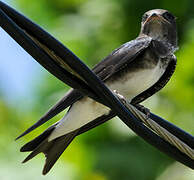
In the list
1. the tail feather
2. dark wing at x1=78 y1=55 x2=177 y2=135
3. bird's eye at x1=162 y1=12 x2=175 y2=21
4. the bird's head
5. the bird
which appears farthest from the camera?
bird's eye at x1=162 y1=12 x2=175 y2=21

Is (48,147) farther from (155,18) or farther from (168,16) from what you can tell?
(168,16)

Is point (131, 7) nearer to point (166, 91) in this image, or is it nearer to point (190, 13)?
point (190, 13)

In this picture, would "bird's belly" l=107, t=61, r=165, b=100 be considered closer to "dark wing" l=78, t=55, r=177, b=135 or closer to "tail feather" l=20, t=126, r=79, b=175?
"dark wing" l=78, t=55, r=177, b=135

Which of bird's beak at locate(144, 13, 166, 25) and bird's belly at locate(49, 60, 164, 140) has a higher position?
bird's belly at locate(49, 60, 164, 140)

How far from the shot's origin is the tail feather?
10.5ft

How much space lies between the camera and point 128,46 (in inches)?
145

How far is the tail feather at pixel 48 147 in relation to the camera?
126 inches

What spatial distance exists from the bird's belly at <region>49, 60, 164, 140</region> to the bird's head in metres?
0.48

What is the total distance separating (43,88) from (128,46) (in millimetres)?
1590

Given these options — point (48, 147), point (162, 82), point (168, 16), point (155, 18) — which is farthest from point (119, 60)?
point (168, 16)

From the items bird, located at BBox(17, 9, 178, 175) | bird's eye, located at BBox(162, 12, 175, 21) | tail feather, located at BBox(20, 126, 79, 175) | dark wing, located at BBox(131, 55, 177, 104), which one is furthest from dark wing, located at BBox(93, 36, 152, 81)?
bird's eye, located at BBox(162, 12, 175, 21)

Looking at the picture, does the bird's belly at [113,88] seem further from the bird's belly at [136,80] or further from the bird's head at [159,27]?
the bird's head at [159,27]

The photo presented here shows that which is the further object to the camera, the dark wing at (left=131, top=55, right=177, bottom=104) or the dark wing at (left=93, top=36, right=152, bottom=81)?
the dark wing at (left=131, top=55, right=177, bottom=104)

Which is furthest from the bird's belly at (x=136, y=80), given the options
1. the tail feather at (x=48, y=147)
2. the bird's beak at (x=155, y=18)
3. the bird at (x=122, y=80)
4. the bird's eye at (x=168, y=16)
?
the bird's eye at (x=168, y=16)
